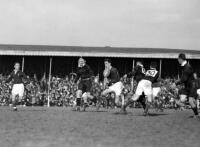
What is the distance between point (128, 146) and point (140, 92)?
25.1 feet

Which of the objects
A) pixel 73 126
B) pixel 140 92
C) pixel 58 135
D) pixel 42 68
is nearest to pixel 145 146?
pixel 58 135

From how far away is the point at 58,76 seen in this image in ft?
80.0

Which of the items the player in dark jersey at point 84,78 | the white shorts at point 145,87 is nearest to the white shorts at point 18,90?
the player in dark jersey at point 84,78

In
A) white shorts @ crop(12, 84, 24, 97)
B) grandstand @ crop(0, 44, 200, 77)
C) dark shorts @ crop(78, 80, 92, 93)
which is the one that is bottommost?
white shorts @ crop(12, 84, 24, 97)

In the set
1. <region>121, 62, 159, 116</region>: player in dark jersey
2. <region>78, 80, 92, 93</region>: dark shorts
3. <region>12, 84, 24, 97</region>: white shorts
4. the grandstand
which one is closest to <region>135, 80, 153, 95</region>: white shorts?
<region>121, 62, 159, 116</region>: player in dark jersey

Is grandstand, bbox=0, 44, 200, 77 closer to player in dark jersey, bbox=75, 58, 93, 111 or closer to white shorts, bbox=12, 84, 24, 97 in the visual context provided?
white shorts, bbox=12, 84, 24, 97

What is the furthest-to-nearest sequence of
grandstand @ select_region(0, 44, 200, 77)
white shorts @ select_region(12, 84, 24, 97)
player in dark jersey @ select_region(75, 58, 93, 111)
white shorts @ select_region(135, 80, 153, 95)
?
grandstand @ select_region(0, 44, 200, 77), white shorts @ select_region(12, 84, 24, 97), player in dark jersey @ select_region(75, 58, 93, 111), white shorts @ select_region(135, 80, 153, 95)

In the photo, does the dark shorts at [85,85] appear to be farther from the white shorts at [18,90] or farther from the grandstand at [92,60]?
the grandstand at [92,60]

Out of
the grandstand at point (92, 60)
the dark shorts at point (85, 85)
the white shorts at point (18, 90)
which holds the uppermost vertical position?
the grandstand at point (92, 60)

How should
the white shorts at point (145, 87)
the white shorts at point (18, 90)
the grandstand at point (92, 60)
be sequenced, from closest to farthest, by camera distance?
the white shorts at point (145, 87) → the white shorts at point (18, 90) → the grandstand at point (92, 60)

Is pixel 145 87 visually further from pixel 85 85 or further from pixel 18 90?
pixel 18 90

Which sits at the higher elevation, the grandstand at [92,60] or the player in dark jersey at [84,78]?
the grandstand at [92,60]

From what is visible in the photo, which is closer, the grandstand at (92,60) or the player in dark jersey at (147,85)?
the player in dark jersey at (147,85)

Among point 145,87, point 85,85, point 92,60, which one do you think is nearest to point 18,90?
point 85,85
